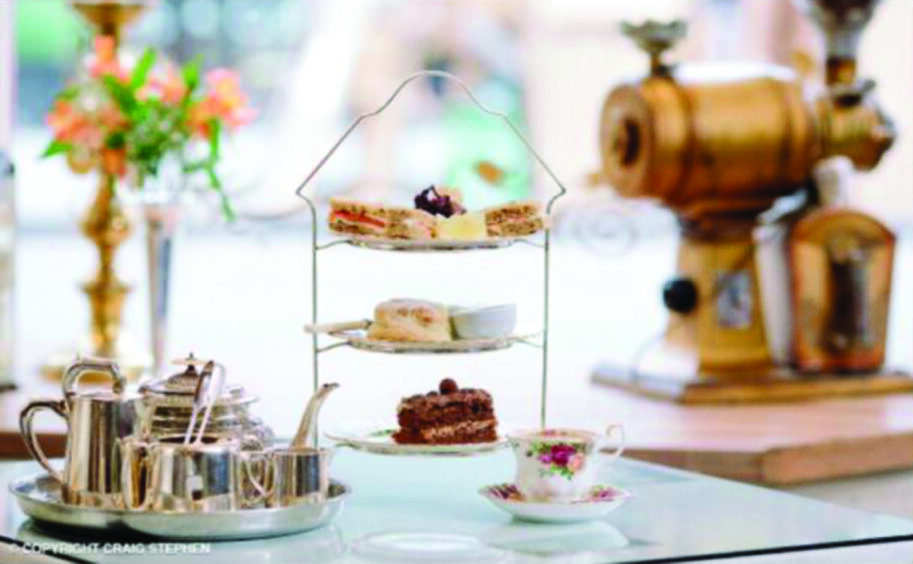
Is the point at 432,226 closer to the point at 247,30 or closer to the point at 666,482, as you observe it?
the point at 666,482

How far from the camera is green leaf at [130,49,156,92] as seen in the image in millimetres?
3463

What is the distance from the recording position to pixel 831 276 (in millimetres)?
3543

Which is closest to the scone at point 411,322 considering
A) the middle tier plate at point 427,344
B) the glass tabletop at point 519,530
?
the middle tier plate at point 427,344

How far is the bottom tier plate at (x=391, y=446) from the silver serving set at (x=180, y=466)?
0.30ft

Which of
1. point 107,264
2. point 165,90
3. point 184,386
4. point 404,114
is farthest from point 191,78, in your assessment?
point 404,114

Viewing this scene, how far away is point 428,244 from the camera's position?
213cm

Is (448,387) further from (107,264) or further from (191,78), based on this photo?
(107,264)

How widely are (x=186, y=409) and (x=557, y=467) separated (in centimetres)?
36

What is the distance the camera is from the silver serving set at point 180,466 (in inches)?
73.2

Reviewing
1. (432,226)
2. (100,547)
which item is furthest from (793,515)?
(100,547)

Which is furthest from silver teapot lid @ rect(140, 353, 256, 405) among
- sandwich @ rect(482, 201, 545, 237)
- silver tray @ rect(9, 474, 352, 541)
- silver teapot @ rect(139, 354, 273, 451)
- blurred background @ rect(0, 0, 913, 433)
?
blurred background @ rect(0, 0, 913, 433)

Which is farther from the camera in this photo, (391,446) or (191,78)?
(191,78)

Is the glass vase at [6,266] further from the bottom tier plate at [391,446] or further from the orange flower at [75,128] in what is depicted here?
the bottom tier plate at [391,446]

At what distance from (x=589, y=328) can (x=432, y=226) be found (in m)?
3.49
